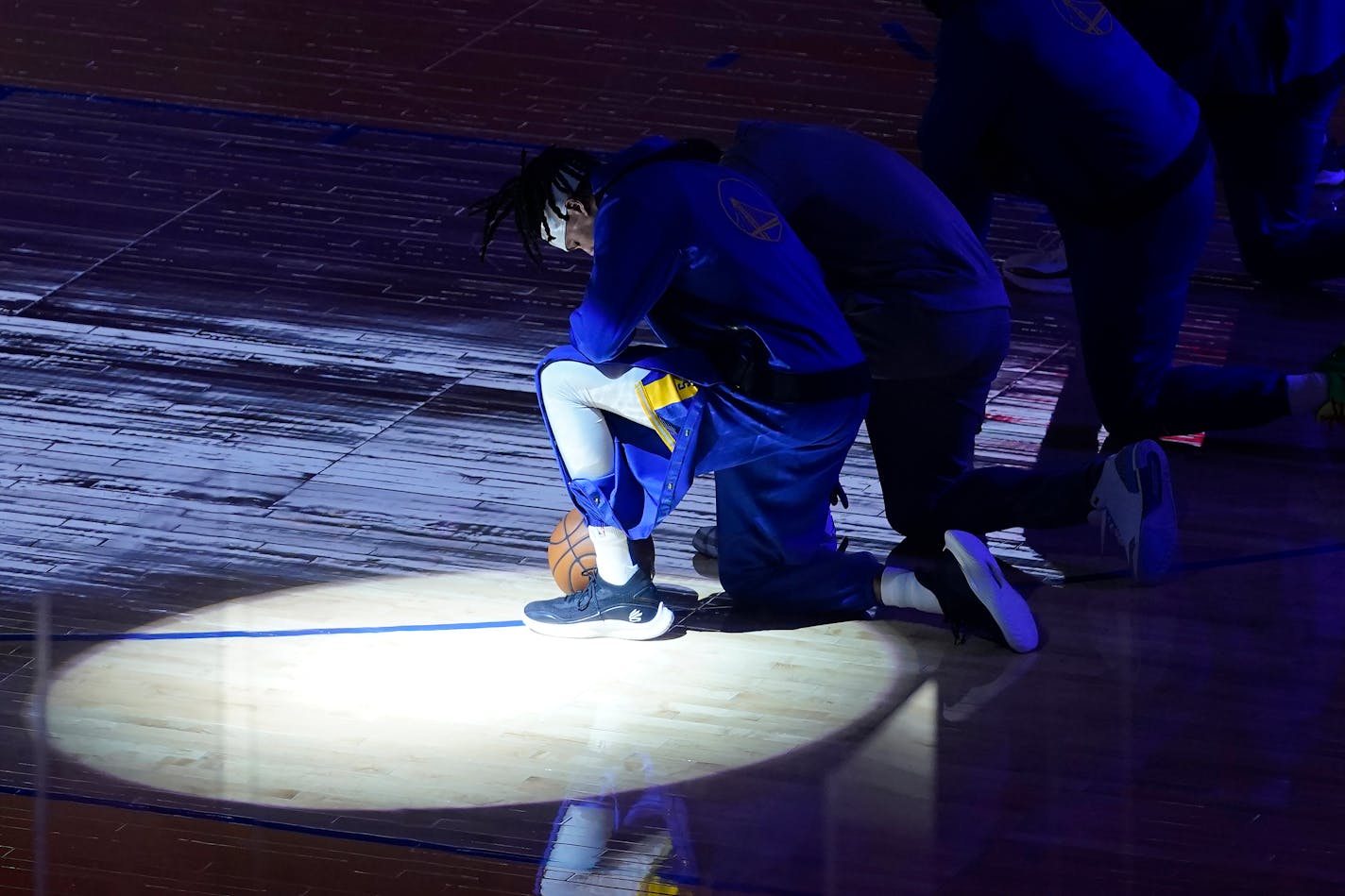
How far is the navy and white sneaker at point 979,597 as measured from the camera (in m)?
3.73

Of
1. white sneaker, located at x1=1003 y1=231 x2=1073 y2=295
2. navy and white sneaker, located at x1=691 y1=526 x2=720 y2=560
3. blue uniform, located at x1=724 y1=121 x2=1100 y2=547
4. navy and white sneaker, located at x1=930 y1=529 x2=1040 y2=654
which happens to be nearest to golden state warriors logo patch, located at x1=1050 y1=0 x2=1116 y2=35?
blue uniform, located at x1=724 y1=121 x2=1100 y2=547

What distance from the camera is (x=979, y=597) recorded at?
375cm

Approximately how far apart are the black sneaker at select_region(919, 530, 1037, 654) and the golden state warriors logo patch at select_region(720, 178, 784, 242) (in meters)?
0.67

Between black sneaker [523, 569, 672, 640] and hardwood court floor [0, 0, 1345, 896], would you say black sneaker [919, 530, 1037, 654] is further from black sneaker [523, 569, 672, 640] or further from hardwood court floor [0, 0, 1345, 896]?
black sneaker [523, 569, 672, 640]

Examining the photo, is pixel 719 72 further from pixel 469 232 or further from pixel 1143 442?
pixel 1143 442

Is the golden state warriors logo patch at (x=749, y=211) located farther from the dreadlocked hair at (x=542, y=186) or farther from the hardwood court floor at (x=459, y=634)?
the hardwood court floor at (x=459, y=634)

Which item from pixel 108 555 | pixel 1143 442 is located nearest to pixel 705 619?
pixel 1143 442

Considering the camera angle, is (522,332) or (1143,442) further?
(522,332)

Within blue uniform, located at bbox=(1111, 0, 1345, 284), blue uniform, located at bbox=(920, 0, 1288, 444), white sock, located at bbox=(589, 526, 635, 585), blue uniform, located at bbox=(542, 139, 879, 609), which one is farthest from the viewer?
blue uniform, located at bbox=(1111, 0, 1345, 284)

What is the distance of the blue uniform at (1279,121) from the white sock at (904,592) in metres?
1.92

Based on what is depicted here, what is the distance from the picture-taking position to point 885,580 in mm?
3896

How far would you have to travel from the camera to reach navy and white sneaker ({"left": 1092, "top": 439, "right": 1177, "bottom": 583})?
3881 millimetres

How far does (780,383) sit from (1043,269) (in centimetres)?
231

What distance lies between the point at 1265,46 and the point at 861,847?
302cm
